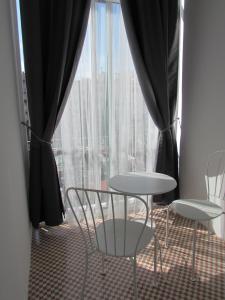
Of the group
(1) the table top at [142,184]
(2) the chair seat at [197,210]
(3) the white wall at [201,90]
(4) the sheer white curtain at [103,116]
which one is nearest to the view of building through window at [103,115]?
(4) the sheer white curtain at [103,116]

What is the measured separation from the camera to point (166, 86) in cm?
260

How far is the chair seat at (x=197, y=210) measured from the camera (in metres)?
1.87

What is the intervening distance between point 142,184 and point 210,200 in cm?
83

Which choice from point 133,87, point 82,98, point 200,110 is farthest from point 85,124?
point 200,110

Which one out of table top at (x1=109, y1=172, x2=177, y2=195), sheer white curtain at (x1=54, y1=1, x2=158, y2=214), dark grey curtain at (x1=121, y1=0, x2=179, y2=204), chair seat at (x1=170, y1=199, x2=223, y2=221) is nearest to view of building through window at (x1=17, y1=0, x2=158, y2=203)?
sheer white curtain at (x1=54, y1=1, x2=158, y2=214)

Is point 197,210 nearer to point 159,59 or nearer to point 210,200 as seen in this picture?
point 210,200

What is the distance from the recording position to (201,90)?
251 cm

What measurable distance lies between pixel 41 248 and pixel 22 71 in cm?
152

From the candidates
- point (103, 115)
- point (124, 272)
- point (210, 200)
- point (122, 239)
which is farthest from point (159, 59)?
point (124, 272)

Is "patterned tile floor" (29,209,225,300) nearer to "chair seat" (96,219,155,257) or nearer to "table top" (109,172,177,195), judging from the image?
"chair seat" (96,219,155,257)

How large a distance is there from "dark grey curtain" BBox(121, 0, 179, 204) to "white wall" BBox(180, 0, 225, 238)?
124mm

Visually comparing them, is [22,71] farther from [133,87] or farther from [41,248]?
[41,248]

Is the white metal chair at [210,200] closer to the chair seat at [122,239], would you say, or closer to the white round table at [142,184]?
the white round table at [142,184]

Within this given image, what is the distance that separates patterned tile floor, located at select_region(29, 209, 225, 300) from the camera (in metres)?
1.82
